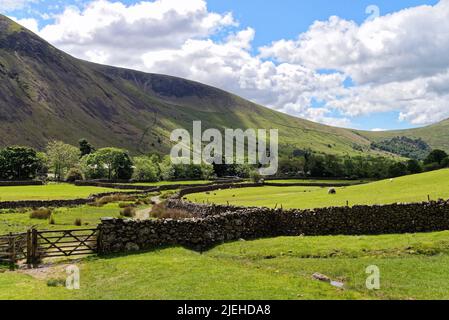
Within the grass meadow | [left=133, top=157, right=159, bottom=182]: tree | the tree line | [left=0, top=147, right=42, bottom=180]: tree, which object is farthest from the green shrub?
[left=0, top=147, right=42, bottom=180]: tree

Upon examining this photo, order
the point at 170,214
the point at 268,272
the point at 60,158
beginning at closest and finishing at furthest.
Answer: the point at 268,272 → the point at 170,214 → the point at 60,158

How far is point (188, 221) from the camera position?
29.5m

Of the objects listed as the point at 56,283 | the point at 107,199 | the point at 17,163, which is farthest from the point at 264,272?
the point at 17,163

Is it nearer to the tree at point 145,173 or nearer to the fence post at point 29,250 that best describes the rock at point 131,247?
the fence post at point 29,250

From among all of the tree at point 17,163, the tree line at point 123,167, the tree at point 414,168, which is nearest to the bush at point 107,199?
the tree line at point 123,167

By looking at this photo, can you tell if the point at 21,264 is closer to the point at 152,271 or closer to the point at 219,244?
the point at 152,271

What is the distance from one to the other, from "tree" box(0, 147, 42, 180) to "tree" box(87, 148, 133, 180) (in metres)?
19.5

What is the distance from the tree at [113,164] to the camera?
14925 cm

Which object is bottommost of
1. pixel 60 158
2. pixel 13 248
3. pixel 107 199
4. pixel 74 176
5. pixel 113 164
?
pixel 107 199

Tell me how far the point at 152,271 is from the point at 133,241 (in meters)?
6.83

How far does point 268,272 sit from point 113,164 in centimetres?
13439

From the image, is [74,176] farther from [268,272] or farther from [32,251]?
[268,272]

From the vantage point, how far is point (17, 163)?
140 metres
